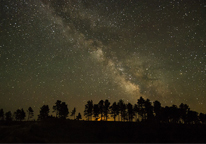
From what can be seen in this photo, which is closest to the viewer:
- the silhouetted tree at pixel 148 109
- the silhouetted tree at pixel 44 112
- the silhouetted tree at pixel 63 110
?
the silhouetted tree at pixel 148 109

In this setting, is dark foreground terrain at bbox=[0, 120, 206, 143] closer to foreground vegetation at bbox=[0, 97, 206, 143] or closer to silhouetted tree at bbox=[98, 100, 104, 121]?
foreground vegetation at bbox=[0, 97, 206, 143]

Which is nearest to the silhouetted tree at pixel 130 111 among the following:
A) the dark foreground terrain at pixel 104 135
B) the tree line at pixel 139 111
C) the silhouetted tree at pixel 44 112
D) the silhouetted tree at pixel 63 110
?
the tree line at pixel 139 111

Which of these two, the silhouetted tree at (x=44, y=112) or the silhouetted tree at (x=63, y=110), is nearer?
the silhouetted tree at (x=63, y=110)

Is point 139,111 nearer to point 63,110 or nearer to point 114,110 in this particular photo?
point 114,110

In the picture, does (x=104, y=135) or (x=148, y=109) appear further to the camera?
(x=148, y=109)

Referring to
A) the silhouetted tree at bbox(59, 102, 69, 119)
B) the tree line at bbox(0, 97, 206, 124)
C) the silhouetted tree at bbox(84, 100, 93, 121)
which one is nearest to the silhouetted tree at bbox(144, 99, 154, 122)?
the tree line at bbox(0, 97, 206, 124)

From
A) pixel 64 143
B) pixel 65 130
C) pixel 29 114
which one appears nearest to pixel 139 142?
pixel 64 143

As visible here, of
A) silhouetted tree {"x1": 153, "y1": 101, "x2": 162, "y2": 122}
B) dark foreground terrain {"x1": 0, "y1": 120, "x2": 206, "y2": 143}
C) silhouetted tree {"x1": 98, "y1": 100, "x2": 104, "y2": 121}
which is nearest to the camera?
dark foreground terrain {"x1": 0, "y1": 120, "x2": 206, "y2": 143}

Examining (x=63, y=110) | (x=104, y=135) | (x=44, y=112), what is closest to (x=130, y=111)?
(x=104, y=135)

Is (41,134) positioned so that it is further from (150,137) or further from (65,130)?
(150,137)

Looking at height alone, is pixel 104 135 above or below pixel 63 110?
below

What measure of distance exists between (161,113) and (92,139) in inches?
1510

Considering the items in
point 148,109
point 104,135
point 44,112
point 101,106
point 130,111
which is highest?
point 101,106

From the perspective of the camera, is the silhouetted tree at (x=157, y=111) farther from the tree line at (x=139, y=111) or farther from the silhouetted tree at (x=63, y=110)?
the silhouetted tree at (x=63, y=110)
